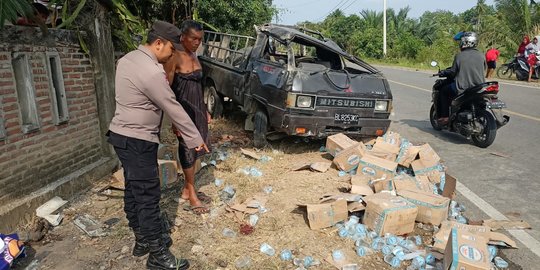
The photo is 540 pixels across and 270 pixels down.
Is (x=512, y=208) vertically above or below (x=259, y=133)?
below

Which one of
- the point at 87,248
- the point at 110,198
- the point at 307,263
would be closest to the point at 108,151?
the point at 110,198

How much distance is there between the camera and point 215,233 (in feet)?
12.0

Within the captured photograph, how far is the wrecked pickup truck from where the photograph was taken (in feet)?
17.5

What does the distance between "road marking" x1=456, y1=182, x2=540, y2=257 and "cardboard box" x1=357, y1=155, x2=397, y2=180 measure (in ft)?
2.62

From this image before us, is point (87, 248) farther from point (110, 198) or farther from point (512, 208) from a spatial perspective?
point (512, 208)

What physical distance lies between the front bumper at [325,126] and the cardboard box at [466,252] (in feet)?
8.50

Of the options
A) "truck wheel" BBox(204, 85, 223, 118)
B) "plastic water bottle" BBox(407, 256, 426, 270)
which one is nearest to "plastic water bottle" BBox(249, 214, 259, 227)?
"plastic water bottle" BBox(407, 256, 426, 270)

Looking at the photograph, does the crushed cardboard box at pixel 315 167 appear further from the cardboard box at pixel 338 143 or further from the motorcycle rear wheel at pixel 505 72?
the motorcycle rear wheel at pixel 505 72

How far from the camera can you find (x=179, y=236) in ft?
11.8

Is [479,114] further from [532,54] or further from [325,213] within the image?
[532,54]

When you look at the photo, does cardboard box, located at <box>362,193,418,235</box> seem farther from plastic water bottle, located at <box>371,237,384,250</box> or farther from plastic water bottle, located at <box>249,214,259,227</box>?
plastic water bottle, located at <box>249,214,259,227</box>

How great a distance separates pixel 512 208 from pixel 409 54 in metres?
29.1

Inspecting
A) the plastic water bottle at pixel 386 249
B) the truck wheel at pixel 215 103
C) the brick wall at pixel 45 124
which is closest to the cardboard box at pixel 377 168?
the plastic water bottle at pixel 386 249

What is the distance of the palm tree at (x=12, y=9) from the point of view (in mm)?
3209
